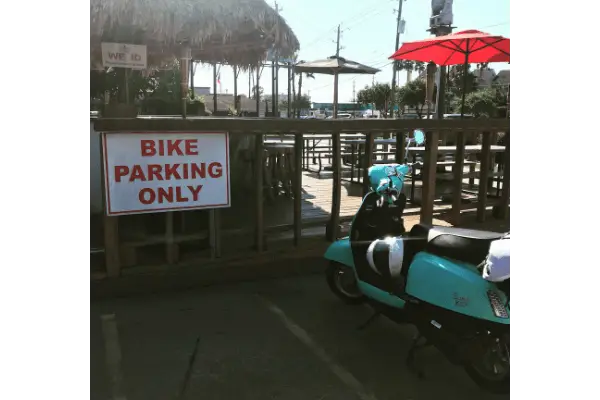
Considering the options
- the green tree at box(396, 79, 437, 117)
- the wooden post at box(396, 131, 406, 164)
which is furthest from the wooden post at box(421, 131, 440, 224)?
the green tree at box(396, 79, 437, 117)

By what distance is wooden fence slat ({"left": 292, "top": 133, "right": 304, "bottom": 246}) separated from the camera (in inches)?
198

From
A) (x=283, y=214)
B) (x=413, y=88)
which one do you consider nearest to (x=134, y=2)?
(x=283, y=214)

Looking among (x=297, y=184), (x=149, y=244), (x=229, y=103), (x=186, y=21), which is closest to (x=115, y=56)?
(x=186, y=21)

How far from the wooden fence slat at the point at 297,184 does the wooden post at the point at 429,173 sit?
61.1 inches

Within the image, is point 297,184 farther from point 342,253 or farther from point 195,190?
point 342,253

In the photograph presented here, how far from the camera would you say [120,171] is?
13.4 feet

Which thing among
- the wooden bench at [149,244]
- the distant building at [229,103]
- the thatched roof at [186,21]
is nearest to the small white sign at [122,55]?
the thatched roof at [186,21]

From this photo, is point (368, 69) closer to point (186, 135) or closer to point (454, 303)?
point (186, 135)

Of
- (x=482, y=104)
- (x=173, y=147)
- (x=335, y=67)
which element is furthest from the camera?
(x=482, y=104)

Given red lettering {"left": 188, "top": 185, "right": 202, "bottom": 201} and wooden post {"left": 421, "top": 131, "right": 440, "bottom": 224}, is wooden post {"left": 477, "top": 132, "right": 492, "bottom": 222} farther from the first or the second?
red lettering {"left": 188, "top": 185, "right": 202, "bottom": 201}

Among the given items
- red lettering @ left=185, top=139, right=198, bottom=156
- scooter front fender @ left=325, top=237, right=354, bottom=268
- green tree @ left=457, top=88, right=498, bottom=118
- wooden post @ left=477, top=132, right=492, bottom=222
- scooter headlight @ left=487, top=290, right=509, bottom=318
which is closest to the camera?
scooter headlight @ left=487, top=290, right=509, bottom=318

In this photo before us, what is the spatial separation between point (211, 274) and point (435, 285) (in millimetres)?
2361

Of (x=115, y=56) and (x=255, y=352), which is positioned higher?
(x=115, y=56)
